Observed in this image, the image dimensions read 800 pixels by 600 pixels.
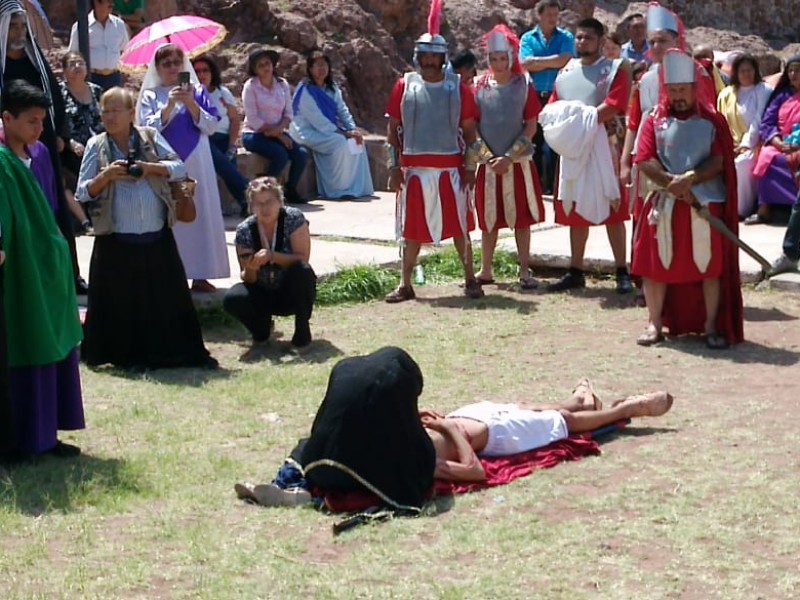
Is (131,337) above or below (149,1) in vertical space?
below

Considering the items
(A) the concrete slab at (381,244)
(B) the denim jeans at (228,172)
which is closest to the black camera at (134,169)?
(A) the concrete slab at (381,244)

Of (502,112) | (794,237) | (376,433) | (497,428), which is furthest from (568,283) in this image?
(376,433)

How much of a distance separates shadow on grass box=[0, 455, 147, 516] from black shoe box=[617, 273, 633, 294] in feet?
15.8

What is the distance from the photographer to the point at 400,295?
10352 mm

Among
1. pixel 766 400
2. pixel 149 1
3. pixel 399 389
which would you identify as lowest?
pixel 766 400

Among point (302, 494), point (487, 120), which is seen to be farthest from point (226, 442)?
point (487, 120)

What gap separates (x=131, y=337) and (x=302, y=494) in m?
2.87

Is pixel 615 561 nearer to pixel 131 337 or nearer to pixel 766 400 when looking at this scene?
pixel 766 400

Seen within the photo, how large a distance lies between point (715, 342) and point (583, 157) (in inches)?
79.1

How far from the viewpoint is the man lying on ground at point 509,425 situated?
19.7 feet

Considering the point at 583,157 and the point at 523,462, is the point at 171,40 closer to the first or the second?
the point at 583,157

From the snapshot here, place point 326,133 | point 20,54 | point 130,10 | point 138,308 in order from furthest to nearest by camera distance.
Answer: point 130,10
point 326,133
point 20,54
point 138,308

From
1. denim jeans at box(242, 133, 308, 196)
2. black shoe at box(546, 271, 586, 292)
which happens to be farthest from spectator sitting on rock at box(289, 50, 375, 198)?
black shoe at box(546, 271, 586, 292)

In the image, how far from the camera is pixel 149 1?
1636 cm
